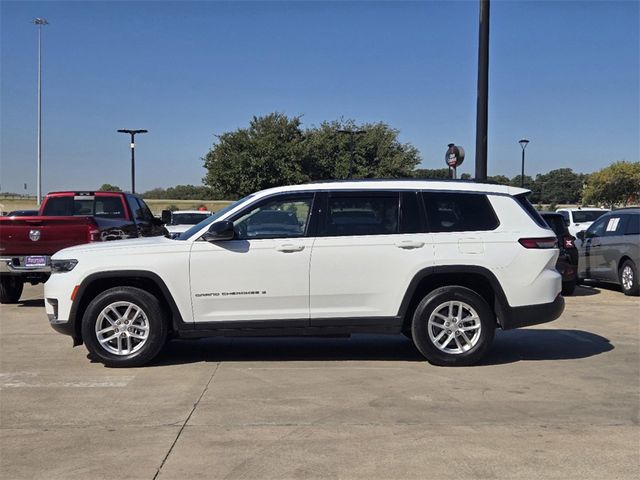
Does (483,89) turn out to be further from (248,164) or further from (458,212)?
(248,164)

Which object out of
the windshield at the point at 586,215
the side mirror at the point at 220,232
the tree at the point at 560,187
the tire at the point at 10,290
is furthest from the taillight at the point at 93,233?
the tree at the point at 560,187

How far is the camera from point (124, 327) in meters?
6.61

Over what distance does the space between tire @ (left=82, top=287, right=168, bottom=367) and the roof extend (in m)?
1.71

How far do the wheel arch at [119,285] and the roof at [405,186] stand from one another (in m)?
1.48

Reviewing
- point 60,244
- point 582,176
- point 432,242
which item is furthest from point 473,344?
point 582,176

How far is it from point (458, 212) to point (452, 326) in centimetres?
120

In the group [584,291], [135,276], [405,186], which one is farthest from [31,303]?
[584,291]

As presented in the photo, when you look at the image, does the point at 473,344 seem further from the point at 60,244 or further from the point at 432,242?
the point at 60,244

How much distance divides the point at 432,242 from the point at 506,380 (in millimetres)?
1543

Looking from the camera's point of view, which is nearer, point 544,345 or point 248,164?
point 544,345

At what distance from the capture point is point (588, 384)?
620 centimetres

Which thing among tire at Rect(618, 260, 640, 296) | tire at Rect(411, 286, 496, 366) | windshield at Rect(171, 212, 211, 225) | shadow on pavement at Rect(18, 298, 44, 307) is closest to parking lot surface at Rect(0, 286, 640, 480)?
tire at Rect(411, 286, 496, 366)

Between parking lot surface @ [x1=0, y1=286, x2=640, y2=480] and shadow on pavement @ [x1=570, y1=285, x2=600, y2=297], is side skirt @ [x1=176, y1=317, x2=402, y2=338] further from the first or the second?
shadow on pavement @ [x1=570, y1=285, x2=600, y2=297]

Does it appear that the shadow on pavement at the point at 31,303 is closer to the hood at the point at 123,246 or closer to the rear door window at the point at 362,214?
the hood at the point at 123,246
